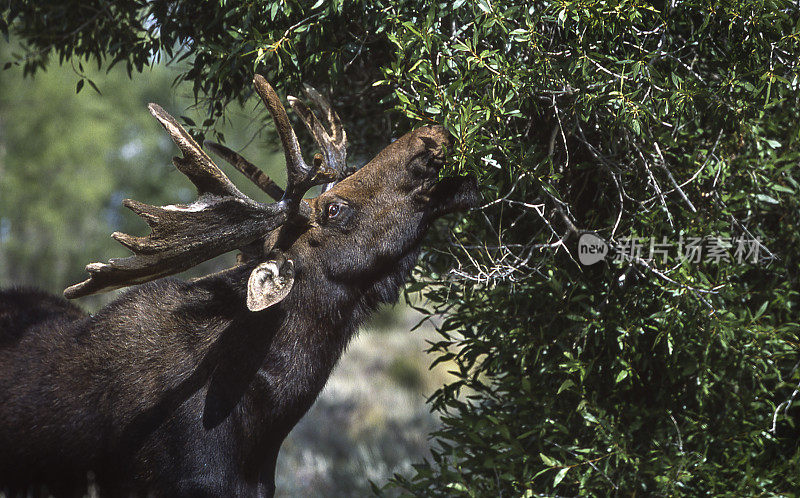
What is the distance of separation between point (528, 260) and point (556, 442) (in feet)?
3.62

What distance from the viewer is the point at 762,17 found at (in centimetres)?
394

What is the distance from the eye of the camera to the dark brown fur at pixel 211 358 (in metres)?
4.01

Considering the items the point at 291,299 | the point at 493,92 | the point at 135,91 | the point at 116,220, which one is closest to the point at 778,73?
the point at 493,92

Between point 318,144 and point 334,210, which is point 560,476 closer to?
point 334,210

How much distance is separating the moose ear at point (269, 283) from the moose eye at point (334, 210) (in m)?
0.40

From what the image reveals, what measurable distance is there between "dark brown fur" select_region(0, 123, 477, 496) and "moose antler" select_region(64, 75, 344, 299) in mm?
251

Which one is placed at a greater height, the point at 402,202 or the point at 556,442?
the point at 402,202

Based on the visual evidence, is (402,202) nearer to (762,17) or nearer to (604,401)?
(604,401)

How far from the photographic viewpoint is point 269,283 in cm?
397

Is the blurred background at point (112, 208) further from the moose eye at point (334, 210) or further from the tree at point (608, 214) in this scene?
the moose eye at point (334, 210)

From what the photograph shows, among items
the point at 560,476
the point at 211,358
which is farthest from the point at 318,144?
the point at 560,476

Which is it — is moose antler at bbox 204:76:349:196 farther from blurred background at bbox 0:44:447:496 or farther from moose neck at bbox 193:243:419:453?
blurred background at bbox 0:44:447:496

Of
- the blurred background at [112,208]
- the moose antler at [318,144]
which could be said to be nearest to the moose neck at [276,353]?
the moose antler at [318,144]

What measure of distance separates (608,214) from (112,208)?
3019cm
